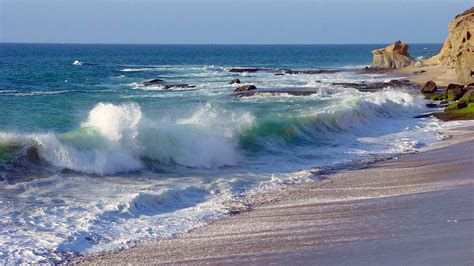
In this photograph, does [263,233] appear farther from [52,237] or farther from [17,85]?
[17,85]

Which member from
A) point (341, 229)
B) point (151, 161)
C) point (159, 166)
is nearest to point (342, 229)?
point (341, 229)

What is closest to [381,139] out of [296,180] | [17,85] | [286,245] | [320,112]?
[320,112]

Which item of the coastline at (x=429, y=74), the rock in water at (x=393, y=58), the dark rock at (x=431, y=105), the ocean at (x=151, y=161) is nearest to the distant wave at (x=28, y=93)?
the ocean at (x=151, y=161)

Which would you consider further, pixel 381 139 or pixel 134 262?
pixel 381 139

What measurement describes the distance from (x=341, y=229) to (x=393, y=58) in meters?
65.9

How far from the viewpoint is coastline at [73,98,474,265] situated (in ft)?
30.4

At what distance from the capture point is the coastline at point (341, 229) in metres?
9.27

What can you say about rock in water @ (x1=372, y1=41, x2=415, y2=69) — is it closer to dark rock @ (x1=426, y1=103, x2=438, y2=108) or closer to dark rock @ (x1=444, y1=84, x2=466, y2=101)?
dark rock @ (x1=444, y1=84, x2=466, y2=101)

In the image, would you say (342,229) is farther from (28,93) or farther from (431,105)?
(28,93)

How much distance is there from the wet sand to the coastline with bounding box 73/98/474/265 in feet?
0.04

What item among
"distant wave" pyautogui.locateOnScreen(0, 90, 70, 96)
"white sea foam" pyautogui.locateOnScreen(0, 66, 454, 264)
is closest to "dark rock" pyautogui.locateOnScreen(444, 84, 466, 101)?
"white sea foam" pyautogui.locateOnScreen(0, 66, 454, 264)

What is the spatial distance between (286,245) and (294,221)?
1.44m

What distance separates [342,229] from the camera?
419 inches

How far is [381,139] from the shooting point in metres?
22.7
